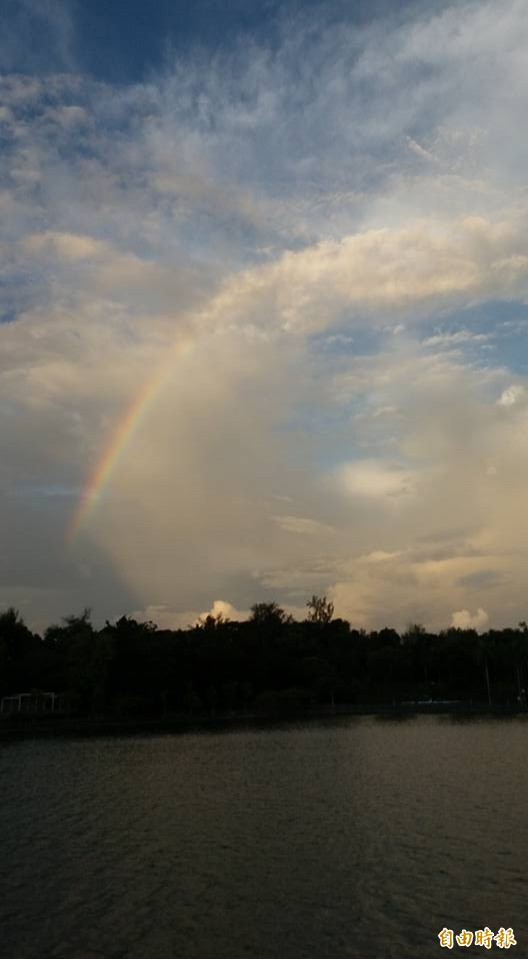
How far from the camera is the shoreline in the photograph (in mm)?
95438

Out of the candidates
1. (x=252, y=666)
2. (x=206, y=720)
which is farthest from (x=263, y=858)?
(x=252, y=666)

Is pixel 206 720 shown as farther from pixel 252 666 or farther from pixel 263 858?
pixel 263 858

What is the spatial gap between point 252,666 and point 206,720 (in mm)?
27629

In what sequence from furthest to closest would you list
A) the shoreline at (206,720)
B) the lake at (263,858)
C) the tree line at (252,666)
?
the tree line at (252,666) → the shoreline at (206,720) → the lake at (263,858)

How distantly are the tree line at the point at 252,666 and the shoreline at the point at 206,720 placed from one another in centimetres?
380

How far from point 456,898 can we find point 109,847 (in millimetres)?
14463

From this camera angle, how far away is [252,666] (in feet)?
482

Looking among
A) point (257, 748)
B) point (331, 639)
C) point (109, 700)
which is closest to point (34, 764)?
point (257, 748)

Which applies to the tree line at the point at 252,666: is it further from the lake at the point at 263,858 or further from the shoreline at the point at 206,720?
the lake at the point at 263,858

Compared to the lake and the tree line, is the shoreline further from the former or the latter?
the lake

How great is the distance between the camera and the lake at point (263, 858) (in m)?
18.9

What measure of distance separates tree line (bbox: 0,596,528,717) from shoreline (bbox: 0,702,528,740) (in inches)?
150

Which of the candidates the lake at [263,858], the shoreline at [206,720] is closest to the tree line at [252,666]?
the shoreline at [206,720]

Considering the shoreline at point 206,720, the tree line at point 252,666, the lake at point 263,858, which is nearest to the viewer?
the lake at point 263,858
